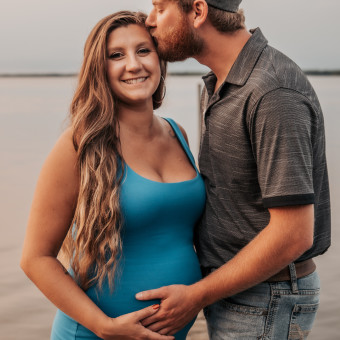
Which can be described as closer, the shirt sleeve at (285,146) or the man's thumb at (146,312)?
the shirt sleeve at (285,146)

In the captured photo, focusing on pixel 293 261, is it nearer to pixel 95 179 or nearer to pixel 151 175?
pixel 151 175

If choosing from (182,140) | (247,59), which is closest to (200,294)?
(182,140)

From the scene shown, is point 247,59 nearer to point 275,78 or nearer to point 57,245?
point 275,78

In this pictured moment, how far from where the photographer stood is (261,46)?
2.08m

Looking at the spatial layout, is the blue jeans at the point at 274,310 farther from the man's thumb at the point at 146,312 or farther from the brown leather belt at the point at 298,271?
the man's thumb at the point at 146,312

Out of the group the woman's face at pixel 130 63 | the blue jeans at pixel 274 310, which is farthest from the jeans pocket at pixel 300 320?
the woman's face at pixel 130 63

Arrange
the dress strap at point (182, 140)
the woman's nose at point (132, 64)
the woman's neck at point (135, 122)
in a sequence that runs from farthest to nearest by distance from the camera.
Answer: the dress strap at point (182, 140) < the woman's neck at point (135, 122) < the woman's nose at point (132, 64)

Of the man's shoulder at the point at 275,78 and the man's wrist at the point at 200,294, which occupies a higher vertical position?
the man's shoulder at the point at 275,78

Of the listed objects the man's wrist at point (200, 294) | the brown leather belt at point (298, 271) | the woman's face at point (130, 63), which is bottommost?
the man's wrist at point (200, 294)

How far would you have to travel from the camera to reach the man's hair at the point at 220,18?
2.15m

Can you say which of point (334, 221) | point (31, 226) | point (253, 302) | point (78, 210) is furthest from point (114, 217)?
point (334, 221)

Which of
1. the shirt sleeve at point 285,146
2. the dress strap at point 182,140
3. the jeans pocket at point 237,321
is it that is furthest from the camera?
the dress strap at point 182,140

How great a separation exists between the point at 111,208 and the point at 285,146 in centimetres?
67

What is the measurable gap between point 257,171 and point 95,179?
23.4 inches
